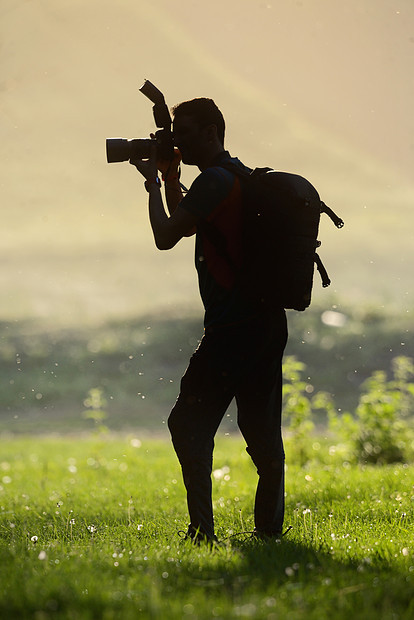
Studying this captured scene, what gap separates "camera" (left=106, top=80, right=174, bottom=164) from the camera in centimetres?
387

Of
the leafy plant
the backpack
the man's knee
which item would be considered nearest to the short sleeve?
the backpack

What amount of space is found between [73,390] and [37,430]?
365 centimetres

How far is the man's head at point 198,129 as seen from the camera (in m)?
3.81

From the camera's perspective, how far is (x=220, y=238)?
141 inches

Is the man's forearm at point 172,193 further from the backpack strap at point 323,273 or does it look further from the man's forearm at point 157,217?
the backpack strap at point 323,273

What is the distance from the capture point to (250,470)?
27.0ft

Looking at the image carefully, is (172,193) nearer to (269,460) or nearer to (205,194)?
(205,194)

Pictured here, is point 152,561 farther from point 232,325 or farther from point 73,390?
point 73,390

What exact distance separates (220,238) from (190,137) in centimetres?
66

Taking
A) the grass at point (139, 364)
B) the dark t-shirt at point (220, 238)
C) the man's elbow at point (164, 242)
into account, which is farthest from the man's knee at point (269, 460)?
the grass at point (139, 364)

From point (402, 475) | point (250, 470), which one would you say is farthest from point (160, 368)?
point (402, 475)

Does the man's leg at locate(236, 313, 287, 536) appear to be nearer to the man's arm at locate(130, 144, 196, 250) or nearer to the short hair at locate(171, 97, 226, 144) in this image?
the man's arm at locate(130, 144, 196, 250)

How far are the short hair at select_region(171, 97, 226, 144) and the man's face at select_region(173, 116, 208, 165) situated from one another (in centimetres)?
3

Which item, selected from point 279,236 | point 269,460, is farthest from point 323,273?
point 269,460
